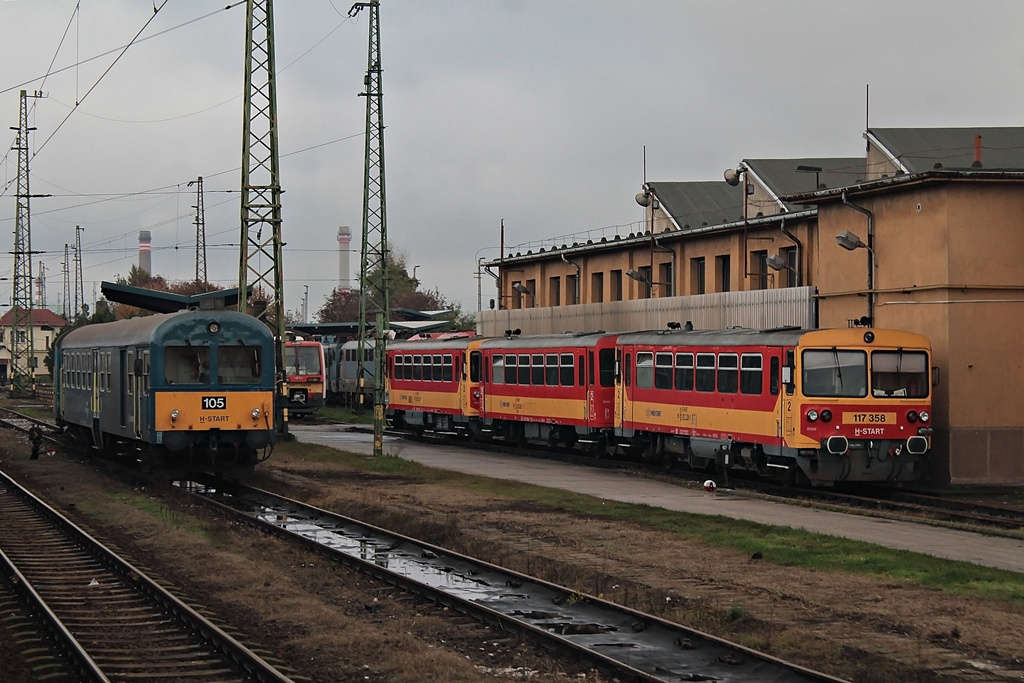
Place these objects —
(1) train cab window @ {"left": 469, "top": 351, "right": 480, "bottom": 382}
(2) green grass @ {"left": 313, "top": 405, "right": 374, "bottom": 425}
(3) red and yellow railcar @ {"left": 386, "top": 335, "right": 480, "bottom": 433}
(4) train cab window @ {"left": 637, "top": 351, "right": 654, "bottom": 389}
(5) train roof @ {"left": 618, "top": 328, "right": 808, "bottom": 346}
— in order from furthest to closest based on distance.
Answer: (2) green grass @ {"left": 313, "top": 405, "right": 374, "bottom": 425}, (3) red and yellow railcar @ {"left": 386, "top": 335, "right": 480, "bottom": 433}, (1) train cab window @ {"left": 469, "top": 351, "right": 480, "bottom": 382}, (4) train cab window @ {"left": 637, "top": 351, "right": 654, "bottom": 389}, (5) train roof @ {"left": 618, "top": 328, "right": 808, "bottom": 346}

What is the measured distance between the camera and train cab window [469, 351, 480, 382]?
36.2 m

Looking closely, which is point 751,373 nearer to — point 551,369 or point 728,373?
point 728,373

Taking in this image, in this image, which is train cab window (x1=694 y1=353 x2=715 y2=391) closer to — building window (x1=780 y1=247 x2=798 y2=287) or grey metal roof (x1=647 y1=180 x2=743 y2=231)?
building window (x1=780 y1=247 x2=798 y2=287)

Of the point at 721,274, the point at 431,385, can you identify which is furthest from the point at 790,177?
the point at 431,385

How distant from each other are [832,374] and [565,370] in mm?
10119

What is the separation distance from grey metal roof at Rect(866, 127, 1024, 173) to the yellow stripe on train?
65.5 ft

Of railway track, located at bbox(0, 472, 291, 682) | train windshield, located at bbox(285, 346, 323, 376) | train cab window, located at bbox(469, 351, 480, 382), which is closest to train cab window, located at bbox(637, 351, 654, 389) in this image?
train cab window, located at bbox(469, 351, 480, 382)

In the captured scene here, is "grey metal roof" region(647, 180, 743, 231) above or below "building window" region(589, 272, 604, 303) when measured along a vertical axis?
above

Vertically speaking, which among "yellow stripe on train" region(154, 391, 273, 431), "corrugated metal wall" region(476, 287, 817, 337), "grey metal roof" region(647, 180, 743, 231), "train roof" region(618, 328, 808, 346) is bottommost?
"yellow stripe on train" region(154, 391, 273, 431)

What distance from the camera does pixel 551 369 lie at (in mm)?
32188

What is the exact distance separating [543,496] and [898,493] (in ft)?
21.6

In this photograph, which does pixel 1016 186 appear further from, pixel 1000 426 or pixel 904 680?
pixel 904 680

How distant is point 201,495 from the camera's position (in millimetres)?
22234

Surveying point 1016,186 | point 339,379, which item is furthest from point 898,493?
point 339,379
